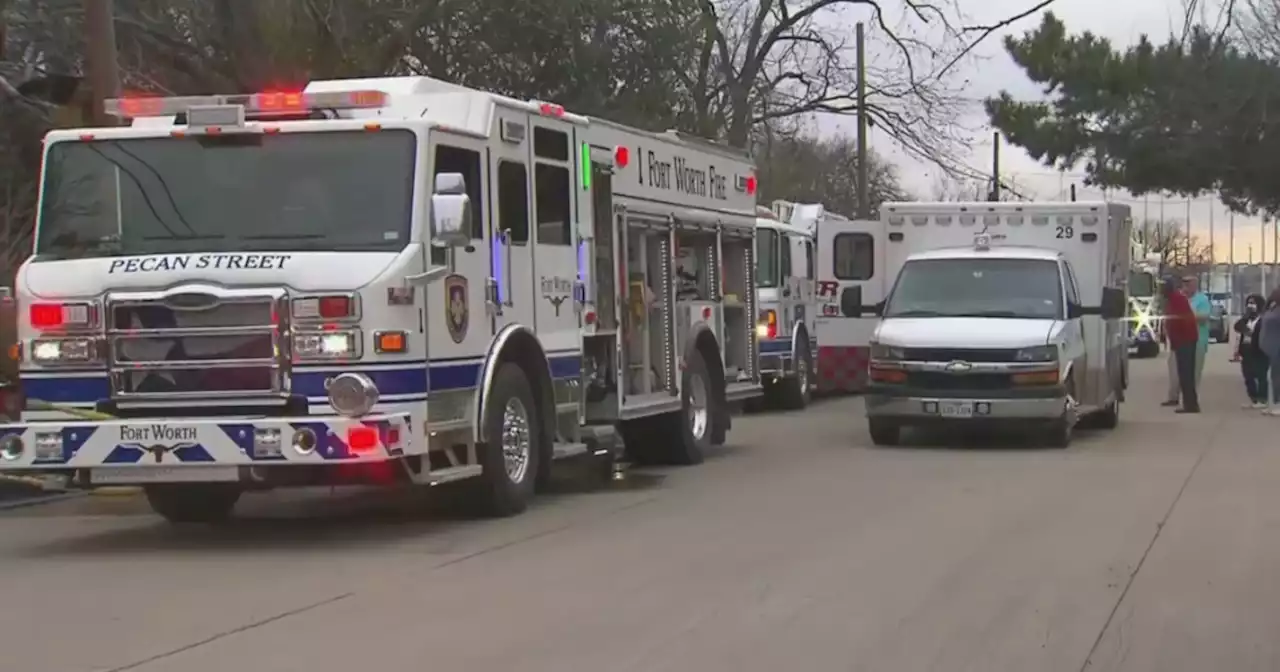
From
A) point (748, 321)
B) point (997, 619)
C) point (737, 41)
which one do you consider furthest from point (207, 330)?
point (737, 41)

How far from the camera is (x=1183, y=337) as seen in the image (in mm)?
22453

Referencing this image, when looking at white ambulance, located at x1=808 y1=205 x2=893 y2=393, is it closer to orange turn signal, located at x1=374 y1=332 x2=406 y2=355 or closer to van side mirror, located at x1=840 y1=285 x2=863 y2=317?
van side mirror, located at x1=840 y1=285 x2=863 y2=317

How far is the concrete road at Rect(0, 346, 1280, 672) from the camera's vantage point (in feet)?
24.7

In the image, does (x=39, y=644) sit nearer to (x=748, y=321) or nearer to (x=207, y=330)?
(x=207, y=330)

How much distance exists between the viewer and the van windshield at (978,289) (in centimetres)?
1754

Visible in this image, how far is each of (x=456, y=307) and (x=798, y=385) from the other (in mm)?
13744

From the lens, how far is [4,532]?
1220cm

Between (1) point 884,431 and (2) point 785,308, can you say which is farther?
(2) point 785,308

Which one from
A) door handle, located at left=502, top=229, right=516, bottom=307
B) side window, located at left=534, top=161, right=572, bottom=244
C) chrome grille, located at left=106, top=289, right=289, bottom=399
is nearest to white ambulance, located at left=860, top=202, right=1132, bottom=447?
side window, located at left=534, top=161, right=572, bottom=244

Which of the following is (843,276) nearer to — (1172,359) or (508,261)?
(1172,359)

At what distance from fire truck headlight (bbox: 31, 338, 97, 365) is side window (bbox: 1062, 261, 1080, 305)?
1052 centimetres

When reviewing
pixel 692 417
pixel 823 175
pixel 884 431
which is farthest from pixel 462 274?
pixel 823 175

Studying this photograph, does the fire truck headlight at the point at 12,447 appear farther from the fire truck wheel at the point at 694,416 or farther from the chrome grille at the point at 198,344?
the fire truck wheel at the point at 694,416

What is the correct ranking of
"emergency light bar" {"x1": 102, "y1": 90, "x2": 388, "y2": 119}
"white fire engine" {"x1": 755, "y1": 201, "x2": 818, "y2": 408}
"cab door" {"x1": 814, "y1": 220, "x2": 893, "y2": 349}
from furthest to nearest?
"cab door" {"x1": 814, "y1": 220, "x2": 893, "y2": 349} < "white fire engine" {"x1": 755, "y1": 201, "x2": 818, "y2": 408} < "emergency light bar" {"x1": 102, "y1": 90, "x2": 388, "y2": 119}
